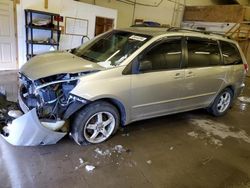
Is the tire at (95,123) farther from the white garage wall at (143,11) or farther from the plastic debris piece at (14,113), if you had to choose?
the white garage wall at (143,11)

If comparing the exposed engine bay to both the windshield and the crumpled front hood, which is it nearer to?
the crumpled front hood

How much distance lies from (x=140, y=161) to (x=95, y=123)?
27.7 inches

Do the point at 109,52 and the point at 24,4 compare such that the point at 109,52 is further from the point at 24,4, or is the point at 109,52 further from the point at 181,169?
the point at 24,4

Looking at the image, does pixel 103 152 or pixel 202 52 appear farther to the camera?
pixel 202 52

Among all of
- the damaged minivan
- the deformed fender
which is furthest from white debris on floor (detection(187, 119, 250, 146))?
the deformed fender

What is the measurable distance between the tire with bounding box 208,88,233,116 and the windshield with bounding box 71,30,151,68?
1963 millimetres

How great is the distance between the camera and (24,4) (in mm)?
→ 5840

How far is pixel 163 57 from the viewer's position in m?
2.96

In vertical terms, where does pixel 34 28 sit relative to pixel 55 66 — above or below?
above

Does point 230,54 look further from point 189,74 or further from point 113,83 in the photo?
point 113,83

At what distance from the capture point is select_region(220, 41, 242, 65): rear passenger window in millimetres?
3732

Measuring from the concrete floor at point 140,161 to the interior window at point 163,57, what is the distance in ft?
3.31

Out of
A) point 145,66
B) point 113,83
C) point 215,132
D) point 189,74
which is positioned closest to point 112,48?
point 145,66

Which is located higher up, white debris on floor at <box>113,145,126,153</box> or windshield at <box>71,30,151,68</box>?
windshield at <box>71,30,151,68</box>
